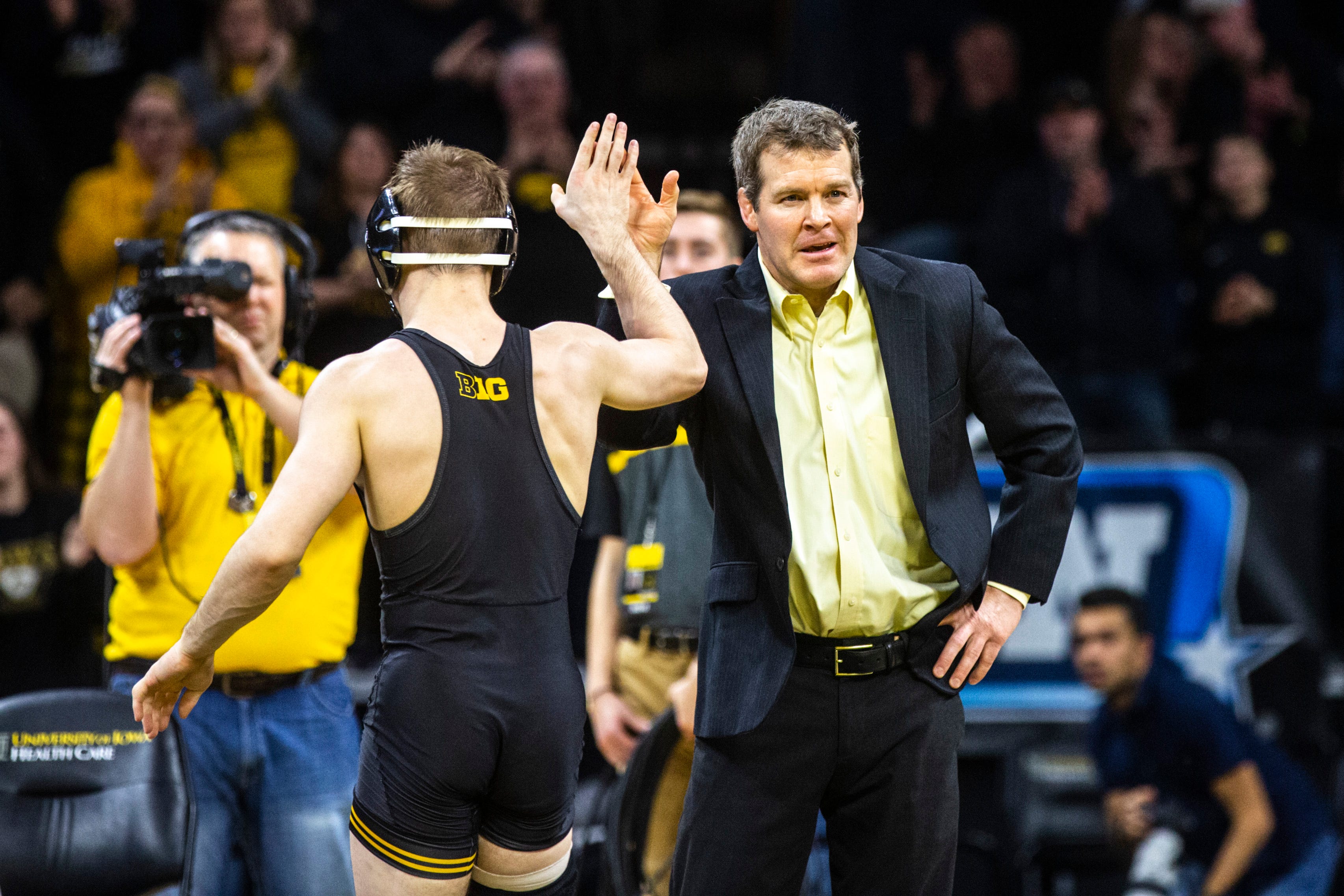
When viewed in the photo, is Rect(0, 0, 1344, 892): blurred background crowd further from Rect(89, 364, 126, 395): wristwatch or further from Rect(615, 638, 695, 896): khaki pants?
Rect(89, 364, 126, 395): wristwatch

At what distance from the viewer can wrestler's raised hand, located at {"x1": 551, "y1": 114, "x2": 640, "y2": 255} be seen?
8.77ft

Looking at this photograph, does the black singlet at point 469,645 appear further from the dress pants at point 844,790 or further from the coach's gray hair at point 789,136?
the coach's gray hair at point 789,136

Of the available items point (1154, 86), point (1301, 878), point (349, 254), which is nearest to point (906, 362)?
point (1301, 878)

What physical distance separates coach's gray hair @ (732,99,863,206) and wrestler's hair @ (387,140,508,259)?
0.51 meters

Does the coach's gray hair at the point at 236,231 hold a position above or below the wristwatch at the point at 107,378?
above

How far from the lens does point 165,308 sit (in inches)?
131

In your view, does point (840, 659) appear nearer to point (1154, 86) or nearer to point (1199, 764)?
point (1199, 764)

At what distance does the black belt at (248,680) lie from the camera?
3.28 metres

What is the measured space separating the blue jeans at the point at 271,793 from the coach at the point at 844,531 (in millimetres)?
922

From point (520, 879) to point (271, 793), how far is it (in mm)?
999

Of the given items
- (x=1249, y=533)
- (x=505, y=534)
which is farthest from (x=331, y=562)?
(x=1249, y=533)

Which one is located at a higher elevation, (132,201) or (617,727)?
(132,201)

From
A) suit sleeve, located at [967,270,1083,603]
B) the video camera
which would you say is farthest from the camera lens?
suit sleeve, located at [967,270,1083,603]

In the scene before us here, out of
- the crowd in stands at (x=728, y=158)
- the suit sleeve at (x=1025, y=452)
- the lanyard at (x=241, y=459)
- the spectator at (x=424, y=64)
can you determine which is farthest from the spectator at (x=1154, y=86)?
the lanyard at (x=241, y=459)
